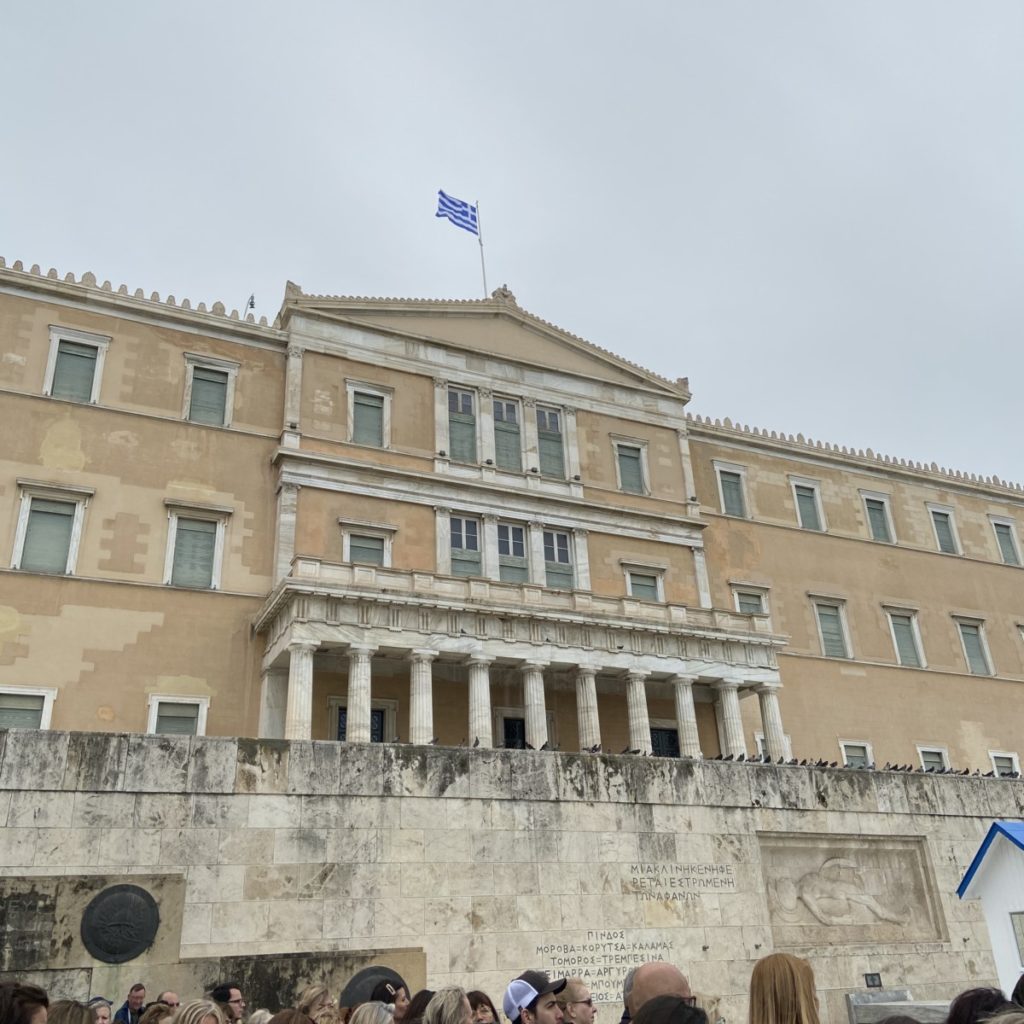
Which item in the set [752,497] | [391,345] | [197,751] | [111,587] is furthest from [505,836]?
[752,497]

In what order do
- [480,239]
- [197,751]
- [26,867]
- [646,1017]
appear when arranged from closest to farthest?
1. [646,1017]
2. [26,867]
3. [197,751]
4. [480,239]

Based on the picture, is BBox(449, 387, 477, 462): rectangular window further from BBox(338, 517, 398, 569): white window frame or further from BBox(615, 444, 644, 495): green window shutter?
BBox(615, 444, 644, 495): green window shutter

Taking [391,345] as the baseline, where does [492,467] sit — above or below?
below

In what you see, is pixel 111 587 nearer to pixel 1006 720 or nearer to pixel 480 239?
pixel 480 239

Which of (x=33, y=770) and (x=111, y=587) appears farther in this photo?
(x=111, y=587)

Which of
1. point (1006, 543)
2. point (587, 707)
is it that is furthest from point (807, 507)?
point (587, 707)

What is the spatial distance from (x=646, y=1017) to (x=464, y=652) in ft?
66.1

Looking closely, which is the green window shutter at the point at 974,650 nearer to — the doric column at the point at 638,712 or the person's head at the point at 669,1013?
the doric column at the point at 638,712

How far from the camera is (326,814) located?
1156 centimetres

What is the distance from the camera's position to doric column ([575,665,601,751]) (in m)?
24.3

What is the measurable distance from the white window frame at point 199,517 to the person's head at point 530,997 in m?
19.6

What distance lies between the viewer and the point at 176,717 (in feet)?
75.6

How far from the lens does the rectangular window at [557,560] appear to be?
92.8 ft

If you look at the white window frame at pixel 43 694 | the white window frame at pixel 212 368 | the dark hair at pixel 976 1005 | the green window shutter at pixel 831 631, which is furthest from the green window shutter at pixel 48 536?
the green window shutter at pixel 831 631
